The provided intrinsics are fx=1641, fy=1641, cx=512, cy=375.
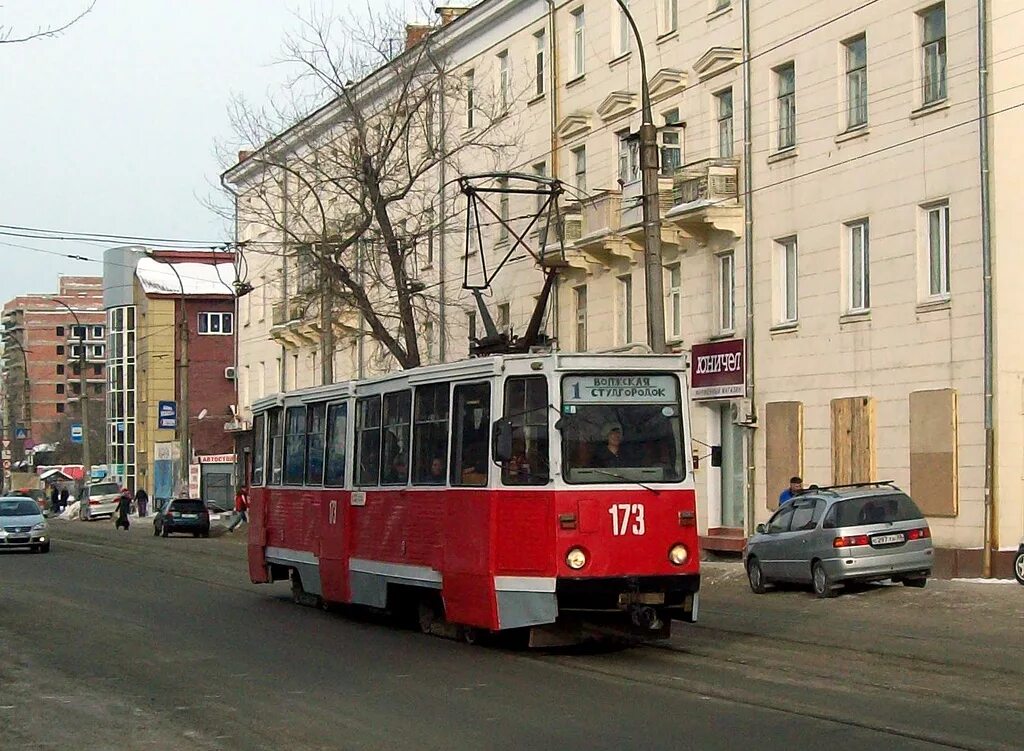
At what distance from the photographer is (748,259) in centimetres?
3506

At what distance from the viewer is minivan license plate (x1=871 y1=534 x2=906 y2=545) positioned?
78.2ft

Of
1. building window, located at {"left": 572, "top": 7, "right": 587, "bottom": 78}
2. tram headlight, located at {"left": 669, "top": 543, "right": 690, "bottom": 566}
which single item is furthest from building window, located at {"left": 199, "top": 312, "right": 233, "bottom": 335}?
tram headlight, located at {"left": 669, "top": 543, "right": 690, "bottom": 566}

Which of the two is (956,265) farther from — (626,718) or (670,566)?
(626,718)

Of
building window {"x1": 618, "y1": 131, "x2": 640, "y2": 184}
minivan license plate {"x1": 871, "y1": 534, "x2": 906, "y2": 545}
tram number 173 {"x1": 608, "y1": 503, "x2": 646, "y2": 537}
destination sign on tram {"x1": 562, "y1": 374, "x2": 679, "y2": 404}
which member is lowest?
minivan license plate {"x1": 871, "y1": 534, "x2": 906, "y2": 545}

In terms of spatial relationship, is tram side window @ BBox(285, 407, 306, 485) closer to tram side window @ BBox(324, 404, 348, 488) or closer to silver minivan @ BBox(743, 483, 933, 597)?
tram side window @ BBox(324, 404, 348, 488)

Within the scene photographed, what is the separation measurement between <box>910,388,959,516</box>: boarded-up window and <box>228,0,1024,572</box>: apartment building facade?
48mm

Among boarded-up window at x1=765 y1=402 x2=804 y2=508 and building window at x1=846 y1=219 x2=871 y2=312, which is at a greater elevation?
building window at x1=846 y1=219 x2=871 y2=312

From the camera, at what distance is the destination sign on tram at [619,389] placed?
51.2ft

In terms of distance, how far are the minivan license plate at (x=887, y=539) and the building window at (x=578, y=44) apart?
2129 cm

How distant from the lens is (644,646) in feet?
54.3

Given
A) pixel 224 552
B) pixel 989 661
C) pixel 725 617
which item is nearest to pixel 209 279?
pixel 224 552

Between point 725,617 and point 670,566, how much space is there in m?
5.98

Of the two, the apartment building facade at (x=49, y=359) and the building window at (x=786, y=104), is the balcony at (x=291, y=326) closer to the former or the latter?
the building window at (x=786, y=104)

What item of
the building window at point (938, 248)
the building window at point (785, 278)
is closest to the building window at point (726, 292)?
the building window at point (785, 278)
